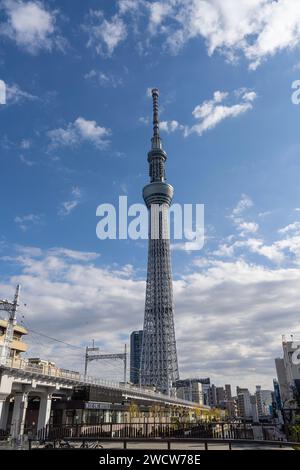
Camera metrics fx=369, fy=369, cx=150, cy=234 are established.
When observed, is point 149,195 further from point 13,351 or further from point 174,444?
point 174,444

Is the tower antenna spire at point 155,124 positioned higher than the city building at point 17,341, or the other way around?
the tower antenna spire at point 155,124

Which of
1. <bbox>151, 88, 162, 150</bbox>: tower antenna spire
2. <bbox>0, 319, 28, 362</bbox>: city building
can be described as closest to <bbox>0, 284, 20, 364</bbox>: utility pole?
<bbox>0, 319, 28, 362</bbox>: city building

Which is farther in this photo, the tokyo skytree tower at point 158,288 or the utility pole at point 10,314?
the tokyo skytree tower at point 158,288

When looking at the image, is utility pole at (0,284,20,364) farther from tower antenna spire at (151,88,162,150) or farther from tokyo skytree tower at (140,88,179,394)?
tower antenna spire at (151,88,162,150)

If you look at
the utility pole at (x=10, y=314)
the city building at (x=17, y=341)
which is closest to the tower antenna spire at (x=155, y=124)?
the city building at (x=17, y=341)

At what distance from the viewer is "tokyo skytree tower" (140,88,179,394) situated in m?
148

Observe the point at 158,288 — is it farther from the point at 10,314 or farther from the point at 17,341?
the point at 10,314

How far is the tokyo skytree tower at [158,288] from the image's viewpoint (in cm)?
14825

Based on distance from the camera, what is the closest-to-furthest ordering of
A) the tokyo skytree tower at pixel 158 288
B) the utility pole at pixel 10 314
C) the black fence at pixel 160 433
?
the black fence at pixel 160 433 < the utility pole at pixel 10 314 < the tokyo skytree tower at pixel 158 288

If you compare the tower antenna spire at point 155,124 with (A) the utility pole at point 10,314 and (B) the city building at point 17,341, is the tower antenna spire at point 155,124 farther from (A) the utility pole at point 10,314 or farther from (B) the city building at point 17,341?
(A) the utility pole at point 10,314

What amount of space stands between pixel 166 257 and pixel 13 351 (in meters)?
102

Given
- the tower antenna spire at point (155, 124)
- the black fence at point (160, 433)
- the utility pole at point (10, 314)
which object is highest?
the tower antenna spire at point (155, 124)

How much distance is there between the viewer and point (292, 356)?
289ft
